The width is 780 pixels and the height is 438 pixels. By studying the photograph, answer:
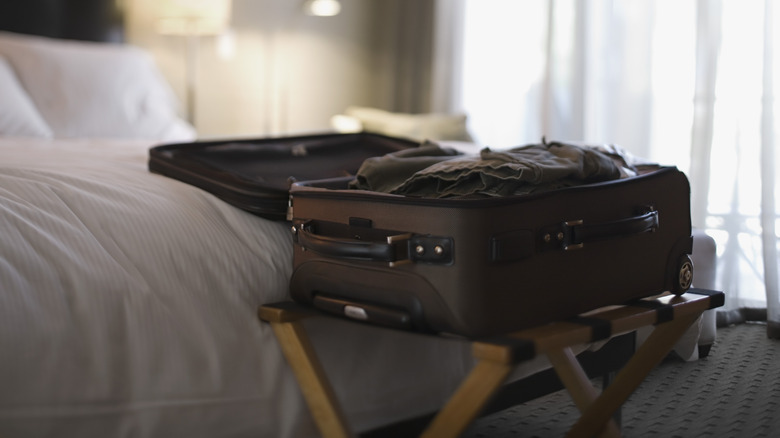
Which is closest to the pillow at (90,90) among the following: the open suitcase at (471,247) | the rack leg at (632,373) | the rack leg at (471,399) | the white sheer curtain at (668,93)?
the open suitcase at (471,247)

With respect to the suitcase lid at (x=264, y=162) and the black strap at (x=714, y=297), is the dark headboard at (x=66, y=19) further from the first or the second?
the black strap at (x=714, y=297)

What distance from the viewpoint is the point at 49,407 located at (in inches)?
39.1

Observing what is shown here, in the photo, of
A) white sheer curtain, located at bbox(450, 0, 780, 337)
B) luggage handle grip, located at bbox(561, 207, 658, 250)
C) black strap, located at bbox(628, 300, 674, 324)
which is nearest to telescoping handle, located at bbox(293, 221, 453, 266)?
luggage handle grip, located at bbox(561, 207, 658, 250)

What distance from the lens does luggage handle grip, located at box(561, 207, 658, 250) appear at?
1.17m

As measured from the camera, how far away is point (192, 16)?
3.18 meters

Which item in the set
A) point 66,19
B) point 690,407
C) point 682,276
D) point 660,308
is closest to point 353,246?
point 660,308

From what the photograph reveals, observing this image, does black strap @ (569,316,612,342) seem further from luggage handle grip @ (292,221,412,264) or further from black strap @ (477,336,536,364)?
luggage handle grip @ (292,221,412,264)

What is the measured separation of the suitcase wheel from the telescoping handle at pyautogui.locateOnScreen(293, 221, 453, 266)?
20.9 inches

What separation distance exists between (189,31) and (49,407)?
250 centimetres

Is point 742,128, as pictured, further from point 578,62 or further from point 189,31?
point 189,31

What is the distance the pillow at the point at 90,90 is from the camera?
8.64 ft

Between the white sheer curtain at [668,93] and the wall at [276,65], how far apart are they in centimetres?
74

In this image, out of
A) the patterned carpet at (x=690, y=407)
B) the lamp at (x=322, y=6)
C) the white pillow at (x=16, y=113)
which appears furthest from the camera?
the lamp at (x=322, y=6)

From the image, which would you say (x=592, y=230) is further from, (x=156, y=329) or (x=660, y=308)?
(x=156, y=329)
